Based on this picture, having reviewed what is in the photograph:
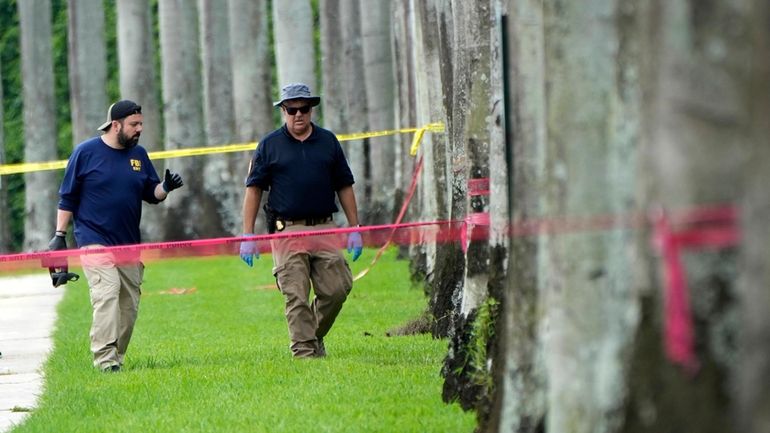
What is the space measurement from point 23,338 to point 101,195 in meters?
4.56

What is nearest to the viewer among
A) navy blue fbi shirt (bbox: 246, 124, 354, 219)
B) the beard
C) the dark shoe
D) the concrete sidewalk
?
the concrete sidewalk

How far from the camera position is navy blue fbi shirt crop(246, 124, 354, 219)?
1204 cm

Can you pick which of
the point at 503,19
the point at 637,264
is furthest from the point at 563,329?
the point at 503,19

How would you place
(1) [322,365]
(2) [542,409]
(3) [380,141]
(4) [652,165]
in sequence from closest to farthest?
1. (4) [652,165]
2. (2) [542,409]
3. (1) [322,365]
4. (3) [380,141]

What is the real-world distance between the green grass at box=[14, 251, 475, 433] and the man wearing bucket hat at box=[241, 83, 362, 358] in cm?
37

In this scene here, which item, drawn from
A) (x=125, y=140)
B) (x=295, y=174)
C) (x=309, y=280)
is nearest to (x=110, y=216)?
(x=125, y=140)

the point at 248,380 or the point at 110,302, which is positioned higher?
the point at 110,302

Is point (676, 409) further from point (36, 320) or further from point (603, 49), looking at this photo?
point (36, 320)

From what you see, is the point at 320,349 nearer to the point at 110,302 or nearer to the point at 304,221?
the point at 304,221

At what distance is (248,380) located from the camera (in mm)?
11070

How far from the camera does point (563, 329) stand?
617 cm

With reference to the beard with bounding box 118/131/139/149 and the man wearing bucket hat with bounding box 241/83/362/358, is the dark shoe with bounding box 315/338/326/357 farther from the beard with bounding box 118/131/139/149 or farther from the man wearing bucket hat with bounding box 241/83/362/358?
the beard with bounding box 118/131/139/149

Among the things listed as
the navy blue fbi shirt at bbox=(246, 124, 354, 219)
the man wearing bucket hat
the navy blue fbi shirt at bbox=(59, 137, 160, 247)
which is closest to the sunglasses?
the man wearing bucket hat

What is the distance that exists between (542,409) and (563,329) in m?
1.08
